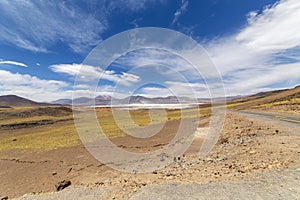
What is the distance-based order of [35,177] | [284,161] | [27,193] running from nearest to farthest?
[284,161], [27,193], [35,177]

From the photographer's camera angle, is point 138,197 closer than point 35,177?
Yes

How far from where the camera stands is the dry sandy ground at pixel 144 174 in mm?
7234

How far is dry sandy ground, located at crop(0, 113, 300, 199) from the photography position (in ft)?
23.7

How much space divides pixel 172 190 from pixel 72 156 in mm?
14424

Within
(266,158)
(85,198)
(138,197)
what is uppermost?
(266,158)

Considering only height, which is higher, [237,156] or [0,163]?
[237,156]

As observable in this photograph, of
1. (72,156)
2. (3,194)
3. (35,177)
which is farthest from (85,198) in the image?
(72,156)

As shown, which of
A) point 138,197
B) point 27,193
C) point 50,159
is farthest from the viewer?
point 50,159

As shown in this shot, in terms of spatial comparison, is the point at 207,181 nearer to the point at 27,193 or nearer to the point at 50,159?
the point at 27,193

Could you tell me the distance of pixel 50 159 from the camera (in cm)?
1784

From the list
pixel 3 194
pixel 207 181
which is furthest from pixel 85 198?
pixel 3 194

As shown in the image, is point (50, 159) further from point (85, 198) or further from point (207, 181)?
point (207, 181)

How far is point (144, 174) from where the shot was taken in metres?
10.4

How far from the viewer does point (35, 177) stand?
1342 cm
